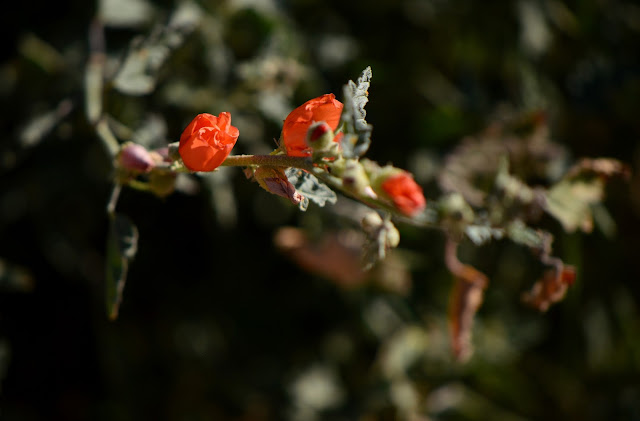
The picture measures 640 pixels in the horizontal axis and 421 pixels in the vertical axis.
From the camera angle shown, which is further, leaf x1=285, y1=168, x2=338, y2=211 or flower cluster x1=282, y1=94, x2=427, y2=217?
leaf x1=285, y1=168, x2=338, y2=211

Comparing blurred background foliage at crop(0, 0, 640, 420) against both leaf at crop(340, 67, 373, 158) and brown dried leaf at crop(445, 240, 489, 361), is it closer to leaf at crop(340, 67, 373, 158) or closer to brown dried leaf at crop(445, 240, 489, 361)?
brown dried leaf at crop(445, 240, 489, 361)

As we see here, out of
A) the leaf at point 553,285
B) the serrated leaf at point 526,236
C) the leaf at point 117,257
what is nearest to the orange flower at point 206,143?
the leaf at point 117,257

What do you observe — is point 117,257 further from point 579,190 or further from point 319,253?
point 579,190

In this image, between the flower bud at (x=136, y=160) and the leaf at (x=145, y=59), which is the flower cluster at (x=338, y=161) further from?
the leaf at (x=145, y=59)

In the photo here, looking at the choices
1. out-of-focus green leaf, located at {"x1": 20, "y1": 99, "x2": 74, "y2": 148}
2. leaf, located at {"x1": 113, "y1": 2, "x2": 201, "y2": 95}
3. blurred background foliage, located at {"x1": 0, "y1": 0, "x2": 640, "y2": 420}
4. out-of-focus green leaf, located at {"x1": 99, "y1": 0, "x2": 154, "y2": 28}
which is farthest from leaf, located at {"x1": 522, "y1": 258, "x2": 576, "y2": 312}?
out-of-focus green leaf, located at {"x1": 99, "y1": 0, "x2": 154, "y2": 28}

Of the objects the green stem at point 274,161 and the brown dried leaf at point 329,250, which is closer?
the green stem at point 274,161

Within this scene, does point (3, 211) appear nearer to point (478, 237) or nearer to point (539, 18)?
point (478, 237)
